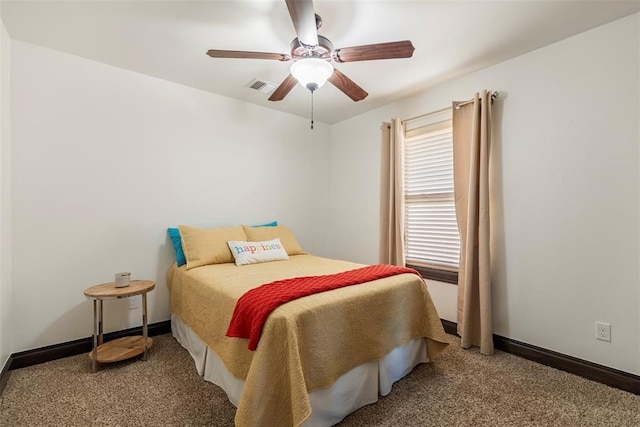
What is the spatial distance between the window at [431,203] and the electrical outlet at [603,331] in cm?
101

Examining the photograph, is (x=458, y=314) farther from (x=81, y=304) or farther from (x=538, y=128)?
(x=81, y=304)

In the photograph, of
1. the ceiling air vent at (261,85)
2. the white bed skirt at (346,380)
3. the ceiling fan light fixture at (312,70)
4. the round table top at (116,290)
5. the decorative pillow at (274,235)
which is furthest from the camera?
the decorative pillow at (274,235)

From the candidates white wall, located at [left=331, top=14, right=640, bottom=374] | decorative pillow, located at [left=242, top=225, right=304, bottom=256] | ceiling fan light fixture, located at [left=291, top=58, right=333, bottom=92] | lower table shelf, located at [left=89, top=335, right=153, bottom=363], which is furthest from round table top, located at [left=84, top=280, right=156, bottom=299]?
white wall, located at [left=331, top=14, right=640, bottom=374]

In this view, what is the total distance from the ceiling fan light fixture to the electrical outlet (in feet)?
8.24

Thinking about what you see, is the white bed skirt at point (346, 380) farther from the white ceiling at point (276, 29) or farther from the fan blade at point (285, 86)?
the white ceiling at point (276, 29)

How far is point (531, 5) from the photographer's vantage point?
1.84 m

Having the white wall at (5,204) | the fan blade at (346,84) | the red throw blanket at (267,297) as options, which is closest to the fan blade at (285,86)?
the fan blade at (346,84)

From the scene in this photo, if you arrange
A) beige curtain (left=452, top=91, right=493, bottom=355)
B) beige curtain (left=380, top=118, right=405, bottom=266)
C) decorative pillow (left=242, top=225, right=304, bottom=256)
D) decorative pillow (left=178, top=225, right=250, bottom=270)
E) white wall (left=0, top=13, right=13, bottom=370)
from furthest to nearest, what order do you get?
beige curtain (left=380, top=118, right=405, bottom=266) < decorative pillow (left=242, top=225, right=304, bottom=256) < decorative pillow (left=178, top=225, right=250, bottom=270) < beige curtain (left=452, top=91, right=493, bottom=355) < white wall (left=0, top=13, right=13, bottom=370)

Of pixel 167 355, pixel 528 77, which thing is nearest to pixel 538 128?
pixel 528 77

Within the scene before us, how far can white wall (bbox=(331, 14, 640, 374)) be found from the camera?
6.35 feet

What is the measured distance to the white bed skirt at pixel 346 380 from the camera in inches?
61.2

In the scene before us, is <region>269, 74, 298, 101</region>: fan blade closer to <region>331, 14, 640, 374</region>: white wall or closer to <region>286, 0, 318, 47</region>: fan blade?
<region>286, 0, 318, 47</region>: fan blade

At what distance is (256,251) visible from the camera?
279 centimetres

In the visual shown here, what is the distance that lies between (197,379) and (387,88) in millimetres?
3055
